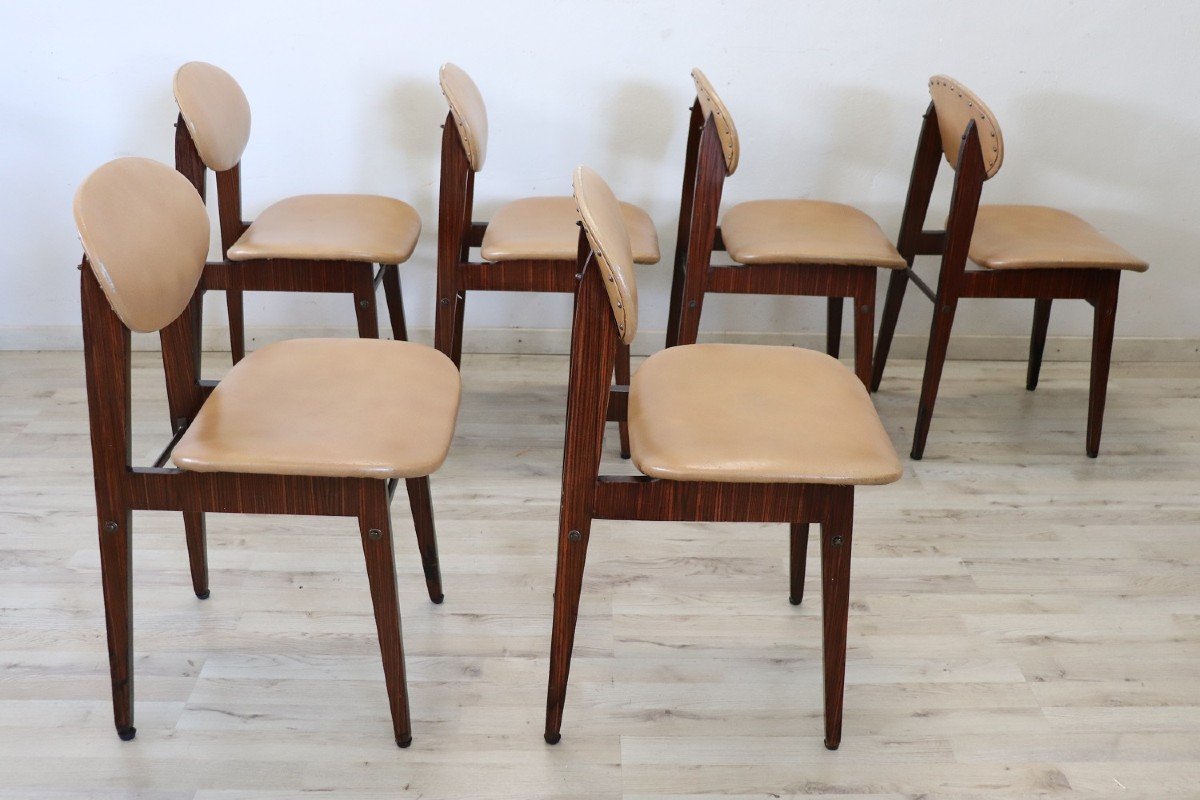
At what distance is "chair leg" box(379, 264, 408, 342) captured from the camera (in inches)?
99.2

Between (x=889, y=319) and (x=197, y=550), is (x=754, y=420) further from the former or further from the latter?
(x=889, y=319)

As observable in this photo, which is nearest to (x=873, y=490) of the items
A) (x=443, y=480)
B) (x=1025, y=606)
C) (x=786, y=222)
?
(x=1025, y=606)

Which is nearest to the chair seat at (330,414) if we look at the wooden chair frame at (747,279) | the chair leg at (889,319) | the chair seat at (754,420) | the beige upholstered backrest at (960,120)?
the chair seat at (754,420)

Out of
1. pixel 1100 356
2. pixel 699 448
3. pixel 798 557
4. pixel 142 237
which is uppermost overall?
pixel 142 237

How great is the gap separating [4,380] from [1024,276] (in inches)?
101

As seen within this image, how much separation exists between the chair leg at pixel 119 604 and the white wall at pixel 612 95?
1.57 m

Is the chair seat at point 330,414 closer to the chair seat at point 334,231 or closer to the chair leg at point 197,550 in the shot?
the chair leg at point 197,550

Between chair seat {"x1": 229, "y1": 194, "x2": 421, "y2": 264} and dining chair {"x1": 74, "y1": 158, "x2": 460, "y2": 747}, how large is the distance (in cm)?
61

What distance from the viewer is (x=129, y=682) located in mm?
1616

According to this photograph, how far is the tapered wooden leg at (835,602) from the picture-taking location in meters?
1.50

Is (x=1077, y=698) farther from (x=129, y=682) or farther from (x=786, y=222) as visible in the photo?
(x=129, y=682)

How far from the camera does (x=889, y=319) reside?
2797mm

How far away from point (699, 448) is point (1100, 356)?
57.8 inches

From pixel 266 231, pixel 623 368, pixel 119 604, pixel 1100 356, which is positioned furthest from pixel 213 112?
pixel 1100 356
